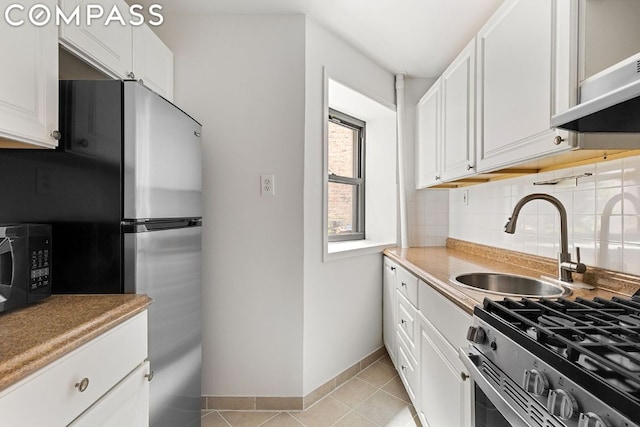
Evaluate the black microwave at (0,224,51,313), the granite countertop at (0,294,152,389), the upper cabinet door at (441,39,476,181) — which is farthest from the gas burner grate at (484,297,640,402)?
the black microwave at (0,224,51,313)

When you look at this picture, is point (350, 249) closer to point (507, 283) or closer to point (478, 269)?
point (478, 269)

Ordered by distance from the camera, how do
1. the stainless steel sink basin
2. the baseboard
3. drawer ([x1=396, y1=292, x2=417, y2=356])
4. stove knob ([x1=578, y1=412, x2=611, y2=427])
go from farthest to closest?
the baseboard → drawer ([x1=396, y1=292, x2=417, y2=356]) → the stainless steel sink basin → stove knob ([x1=578, y1=412, x2=611, y2=427])

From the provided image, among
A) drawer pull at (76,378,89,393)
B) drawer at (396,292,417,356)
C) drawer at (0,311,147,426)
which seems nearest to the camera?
drawer at (0,311,147,426)

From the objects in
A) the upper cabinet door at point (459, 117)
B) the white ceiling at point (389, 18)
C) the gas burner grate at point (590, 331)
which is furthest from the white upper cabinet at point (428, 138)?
the gas burner grate at point (590, 331)

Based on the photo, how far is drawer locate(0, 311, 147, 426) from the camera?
0.70m

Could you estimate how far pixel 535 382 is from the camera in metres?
0.73

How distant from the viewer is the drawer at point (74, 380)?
2.30 feet

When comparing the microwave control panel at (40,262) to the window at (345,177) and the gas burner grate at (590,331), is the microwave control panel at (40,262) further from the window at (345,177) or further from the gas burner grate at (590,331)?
the window at (345,177)

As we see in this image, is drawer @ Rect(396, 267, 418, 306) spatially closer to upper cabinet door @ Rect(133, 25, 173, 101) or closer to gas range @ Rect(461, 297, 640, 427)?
gas range @ Rect(461, 297, 640, 427)

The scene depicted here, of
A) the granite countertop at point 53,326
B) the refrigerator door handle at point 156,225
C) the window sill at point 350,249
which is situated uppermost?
the refrigerator door handle at point 156,225

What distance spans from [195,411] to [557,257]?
77.0 inches

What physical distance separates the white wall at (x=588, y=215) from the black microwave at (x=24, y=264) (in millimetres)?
2074

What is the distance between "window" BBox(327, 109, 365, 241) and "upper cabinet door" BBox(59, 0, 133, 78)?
5.31ft

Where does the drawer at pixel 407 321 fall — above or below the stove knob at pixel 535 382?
below
